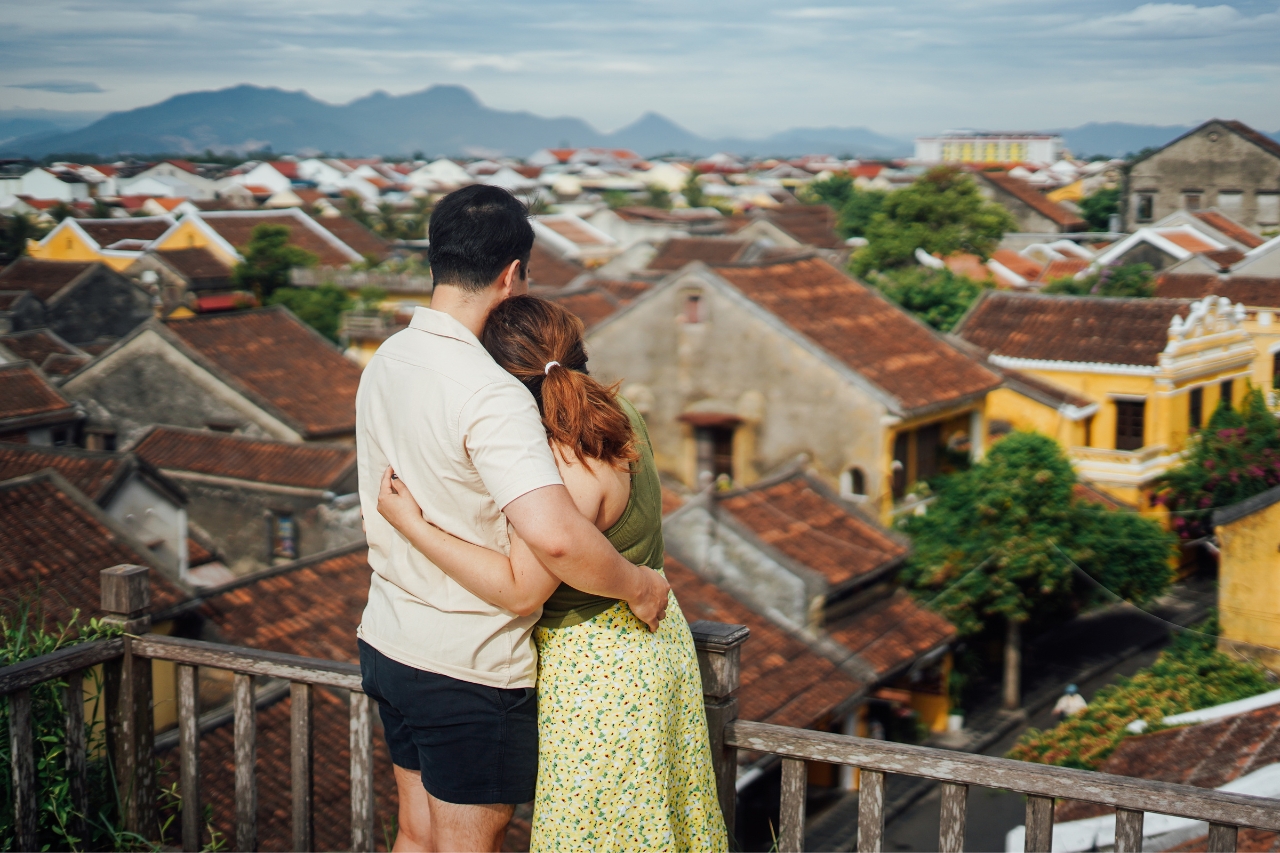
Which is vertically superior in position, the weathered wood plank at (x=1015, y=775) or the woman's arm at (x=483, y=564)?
the woman's arm at (x=483, y=564)

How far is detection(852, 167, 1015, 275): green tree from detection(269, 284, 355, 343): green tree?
1379cm

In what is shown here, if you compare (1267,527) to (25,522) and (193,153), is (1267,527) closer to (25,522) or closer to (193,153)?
(25,522)

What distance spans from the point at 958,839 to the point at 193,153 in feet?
44.2

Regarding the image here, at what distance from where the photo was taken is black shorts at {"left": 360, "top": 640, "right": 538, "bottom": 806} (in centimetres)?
212

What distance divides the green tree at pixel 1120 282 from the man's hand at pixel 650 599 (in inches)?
721

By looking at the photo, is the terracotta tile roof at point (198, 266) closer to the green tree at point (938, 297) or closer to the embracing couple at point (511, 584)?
the green tree at point (938, 297)

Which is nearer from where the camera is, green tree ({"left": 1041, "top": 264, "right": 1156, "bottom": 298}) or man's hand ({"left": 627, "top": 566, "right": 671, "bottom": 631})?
man's hand ({"left": 627, "top": 566, "right": 671, "bottom": 631})

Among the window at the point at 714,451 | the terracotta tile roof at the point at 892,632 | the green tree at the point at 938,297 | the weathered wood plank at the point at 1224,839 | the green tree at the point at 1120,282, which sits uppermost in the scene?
the weathered wood plank at the point at 1224,839

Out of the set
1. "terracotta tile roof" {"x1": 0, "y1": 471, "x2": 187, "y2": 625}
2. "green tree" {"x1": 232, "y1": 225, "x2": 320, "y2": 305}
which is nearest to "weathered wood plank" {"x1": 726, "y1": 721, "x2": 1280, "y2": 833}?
"terracotta tile roof" {"x1": 0, "y1": 471, "x2": 187, "y2": 625}

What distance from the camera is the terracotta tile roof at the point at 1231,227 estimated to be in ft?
28.0

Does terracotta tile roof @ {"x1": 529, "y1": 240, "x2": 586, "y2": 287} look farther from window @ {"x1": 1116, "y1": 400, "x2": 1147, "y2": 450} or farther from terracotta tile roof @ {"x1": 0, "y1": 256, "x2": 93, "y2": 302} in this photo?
terracotta tile roof @ {"x1": 0, "y1": 256, "x2": 93, "y2": 302}

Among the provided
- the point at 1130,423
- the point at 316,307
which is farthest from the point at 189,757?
the point at 316,307

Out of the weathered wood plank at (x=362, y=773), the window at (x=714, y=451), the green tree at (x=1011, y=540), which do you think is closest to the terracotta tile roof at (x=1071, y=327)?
the green tree at (x=1011, y=540)

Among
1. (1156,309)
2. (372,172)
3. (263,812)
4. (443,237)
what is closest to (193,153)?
(263,812)
